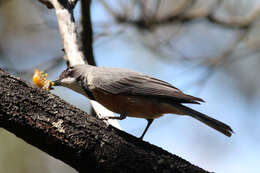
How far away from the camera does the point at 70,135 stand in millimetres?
3316

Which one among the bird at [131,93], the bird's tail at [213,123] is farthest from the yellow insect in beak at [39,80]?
the bird's tail at [213,123]

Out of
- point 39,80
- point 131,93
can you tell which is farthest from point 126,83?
point 39,80

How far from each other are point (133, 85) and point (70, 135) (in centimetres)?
185

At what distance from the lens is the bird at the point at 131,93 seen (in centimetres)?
461

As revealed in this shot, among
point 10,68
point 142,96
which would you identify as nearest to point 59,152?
point 142,96

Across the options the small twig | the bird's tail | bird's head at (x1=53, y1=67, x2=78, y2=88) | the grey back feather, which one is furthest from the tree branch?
the bird's tail

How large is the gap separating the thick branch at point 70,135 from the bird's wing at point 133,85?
3.97ft

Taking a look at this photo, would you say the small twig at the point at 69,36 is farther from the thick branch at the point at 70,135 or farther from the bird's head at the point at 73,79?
the thick branch at the point at 70,135

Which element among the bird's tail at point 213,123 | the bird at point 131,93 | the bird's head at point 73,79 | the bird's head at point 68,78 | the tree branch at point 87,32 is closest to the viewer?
the bird's tail at point 213,123

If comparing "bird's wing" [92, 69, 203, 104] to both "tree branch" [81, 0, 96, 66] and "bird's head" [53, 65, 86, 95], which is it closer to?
"bird's head" [53, 65, 86, 95]

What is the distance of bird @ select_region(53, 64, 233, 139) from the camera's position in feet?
15.1

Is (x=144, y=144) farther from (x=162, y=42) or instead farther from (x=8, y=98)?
(x=162, y=42)

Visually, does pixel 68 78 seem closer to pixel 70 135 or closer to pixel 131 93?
pixel 131 93

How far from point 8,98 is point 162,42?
512cm
